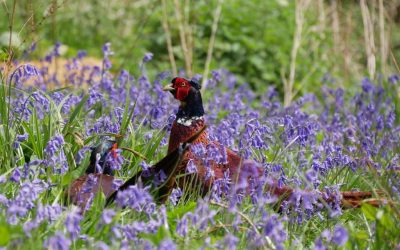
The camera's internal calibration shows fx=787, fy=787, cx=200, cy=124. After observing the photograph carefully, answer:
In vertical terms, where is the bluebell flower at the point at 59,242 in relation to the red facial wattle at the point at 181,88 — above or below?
below

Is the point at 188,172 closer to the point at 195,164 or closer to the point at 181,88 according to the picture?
the point at 195,164

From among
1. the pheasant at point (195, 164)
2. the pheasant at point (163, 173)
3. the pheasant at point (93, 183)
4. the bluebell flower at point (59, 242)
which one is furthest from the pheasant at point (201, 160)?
the bluebell flower at point (59, 242)

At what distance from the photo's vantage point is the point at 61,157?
348cm

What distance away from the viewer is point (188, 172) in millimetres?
3637

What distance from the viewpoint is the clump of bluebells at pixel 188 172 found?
9.40 feet

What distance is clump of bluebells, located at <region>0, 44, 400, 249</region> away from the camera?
287cm

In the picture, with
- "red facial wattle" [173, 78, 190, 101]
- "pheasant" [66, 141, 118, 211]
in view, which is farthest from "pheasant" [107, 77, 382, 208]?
"pheasant" [66, 141, 118, 211]

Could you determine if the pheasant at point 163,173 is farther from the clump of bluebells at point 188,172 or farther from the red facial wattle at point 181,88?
the red facial wattle at point 181,88

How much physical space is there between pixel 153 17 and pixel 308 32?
6.49 feet

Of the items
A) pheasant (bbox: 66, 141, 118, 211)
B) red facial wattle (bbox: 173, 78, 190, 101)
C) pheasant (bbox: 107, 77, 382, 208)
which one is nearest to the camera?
pheasant (bbox: 66, 141, 118, 211)

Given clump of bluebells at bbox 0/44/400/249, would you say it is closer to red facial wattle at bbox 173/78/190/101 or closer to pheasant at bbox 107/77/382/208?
pheasant at bbox 107/77/382/208

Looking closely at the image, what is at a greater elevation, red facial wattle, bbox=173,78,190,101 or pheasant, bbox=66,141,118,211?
red facial wattle, bbox=173,78,190,101

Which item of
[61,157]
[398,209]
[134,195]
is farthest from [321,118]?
[134,195]

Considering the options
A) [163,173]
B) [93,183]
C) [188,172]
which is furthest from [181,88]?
[93,183]
